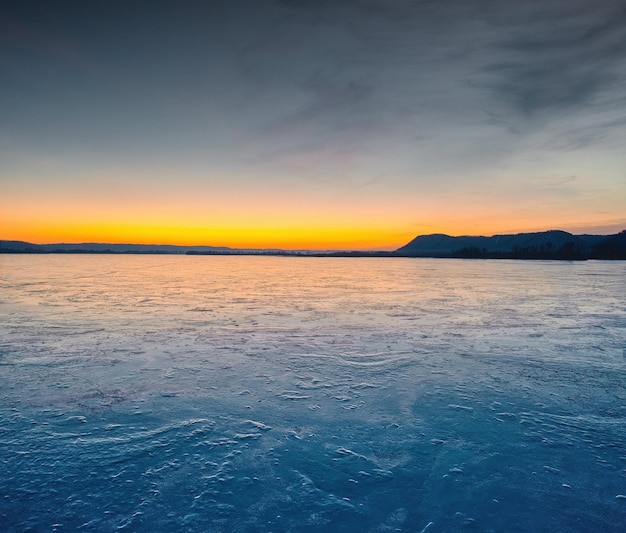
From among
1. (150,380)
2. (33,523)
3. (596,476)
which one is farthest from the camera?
(150,380)

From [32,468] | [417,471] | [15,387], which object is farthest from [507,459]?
[15,387]

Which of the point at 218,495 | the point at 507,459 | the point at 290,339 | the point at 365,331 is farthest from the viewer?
the point at 365,331

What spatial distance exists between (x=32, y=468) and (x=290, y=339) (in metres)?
4.95

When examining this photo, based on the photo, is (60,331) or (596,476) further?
(60,331)

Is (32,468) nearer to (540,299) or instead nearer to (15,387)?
(15,387)

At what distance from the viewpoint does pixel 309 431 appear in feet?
12.5

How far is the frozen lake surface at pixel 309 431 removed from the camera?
8.77 feet

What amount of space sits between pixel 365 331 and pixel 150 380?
15.6 ft

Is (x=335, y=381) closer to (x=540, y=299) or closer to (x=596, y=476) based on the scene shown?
(x=596, y=476)

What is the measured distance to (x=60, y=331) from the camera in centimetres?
803

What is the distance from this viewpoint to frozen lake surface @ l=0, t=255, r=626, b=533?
2.67 m

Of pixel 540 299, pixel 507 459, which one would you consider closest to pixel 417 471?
pixel 507 459

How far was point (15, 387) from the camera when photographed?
15.8ft

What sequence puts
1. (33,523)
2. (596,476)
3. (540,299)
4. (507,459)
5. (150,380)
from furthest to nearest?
1. (540,299)
2. (150,380)
3. (507,459)
4. (596,476)
5. (33,523)
